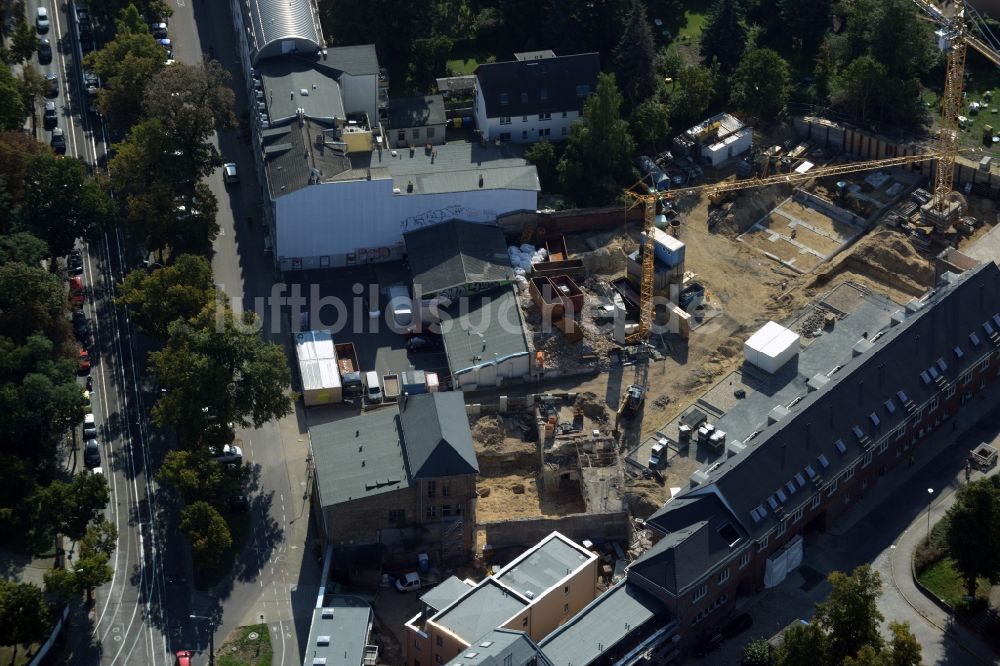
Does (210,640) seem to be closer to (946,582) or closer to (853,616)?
(853,616)

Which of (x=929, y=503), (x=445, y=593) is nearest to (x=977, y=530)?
(x=929, y=503)

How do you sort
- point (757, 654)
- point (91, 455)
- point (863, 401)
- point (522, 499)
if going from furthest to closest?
point (522, 499)
point (91, 455)
point (863, 401)
point (757, 654)

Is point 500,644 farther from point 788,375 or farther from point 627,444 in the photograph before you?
point 788,375

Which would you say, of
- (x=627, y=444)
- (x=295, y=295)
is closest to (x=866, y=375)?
(x=627, y=444)

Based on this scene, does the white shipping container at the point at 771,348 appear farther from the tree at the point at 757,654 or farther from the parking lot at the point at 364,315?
the tree at the point at 757,654

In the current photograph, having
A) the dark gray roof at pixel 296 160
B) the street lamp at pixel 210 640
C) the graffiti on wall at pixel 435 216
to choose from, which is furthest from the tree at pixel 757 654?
the dark gray roof at pixel 296 160
